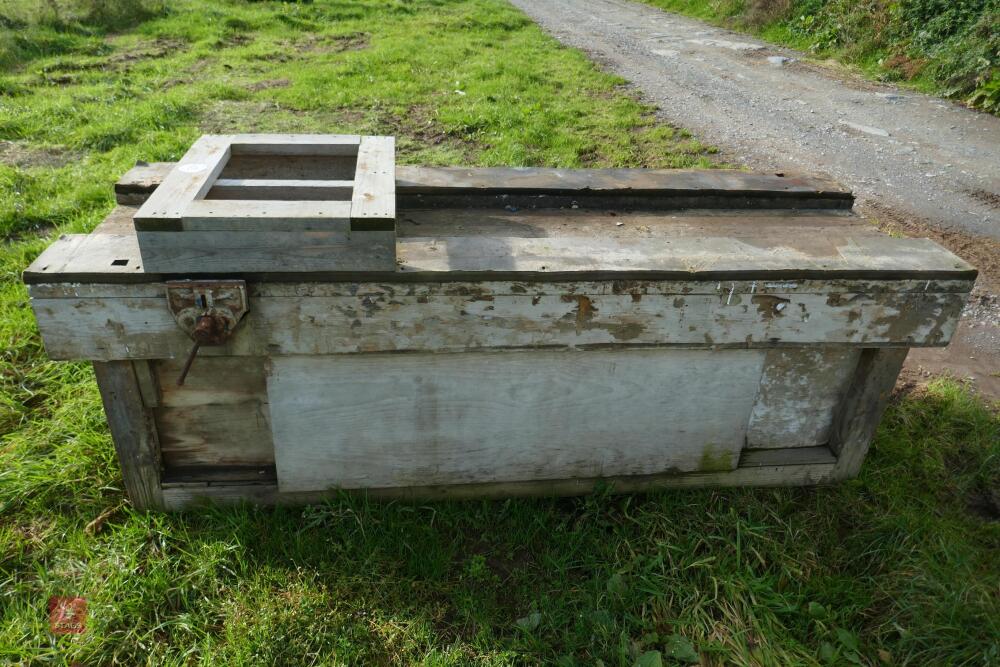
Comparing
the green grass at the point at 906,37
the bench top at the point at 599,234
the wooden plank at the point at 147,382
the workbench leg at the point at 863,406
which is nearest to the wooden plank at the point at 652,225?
the bench top at the point at 599,234

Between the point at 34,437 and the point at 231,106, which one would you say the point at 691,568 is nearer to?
the point at 34,437

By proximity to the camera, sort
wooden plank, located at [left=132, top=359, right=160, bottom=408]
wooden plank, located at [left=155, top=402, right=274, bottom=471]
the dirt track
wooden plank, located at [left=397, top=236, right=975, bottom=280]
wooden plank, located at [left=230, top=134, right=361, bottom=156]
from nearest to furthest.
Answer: wooden plank, located at [left=397, top=236, right=975, bottom=280]
wooden plank, located at [left=132, top=359, right=160, bottom=408]
wooden plank, located at [left=155, top=402, right=274, bottom=471]
wooden plank, located at [left=230, top=134, right=361, bottom=156]
the dirt track

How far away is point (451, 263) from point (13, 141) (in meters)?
5.63

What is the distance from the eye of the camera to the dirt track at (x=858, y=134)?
4.24 metres

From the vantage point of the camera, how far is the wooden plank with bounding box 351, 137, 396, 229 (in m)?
1.84

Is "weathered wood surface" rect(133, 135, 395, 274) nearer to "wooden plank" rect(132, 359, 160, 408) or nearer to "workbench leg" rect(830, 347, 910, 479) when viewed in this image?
"wooden plank" rect(132, 359, 160, 408)

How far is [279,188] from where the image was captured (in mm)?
2227

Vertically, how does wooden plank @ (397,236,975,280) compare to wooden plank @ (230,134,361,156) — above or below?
below

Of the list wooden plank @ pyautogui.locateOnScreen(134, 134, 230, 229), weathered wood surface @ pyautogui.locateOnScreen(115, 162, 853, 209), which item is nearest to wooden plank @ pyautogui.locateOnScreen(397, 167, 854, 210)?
weathered wood surface @ pyautogui.locateOnScreen(115, 162, 853, 209)

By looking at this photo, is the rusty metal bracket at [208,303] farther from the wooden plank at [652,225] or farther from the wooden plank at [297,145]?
the wooden plank at [297,145]

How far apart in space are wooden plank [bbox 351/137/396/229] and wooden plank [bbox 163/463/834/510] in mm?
993

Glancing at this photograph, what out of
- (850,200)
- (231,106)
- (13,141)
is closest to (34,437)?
(850,200)

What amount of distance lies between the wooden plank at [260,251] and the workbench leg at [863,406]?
1.61m

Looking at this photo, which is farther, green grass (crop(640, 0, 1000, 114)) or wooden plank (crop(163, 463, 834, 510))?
green grass (crop(640, 0, 1000, 114))
